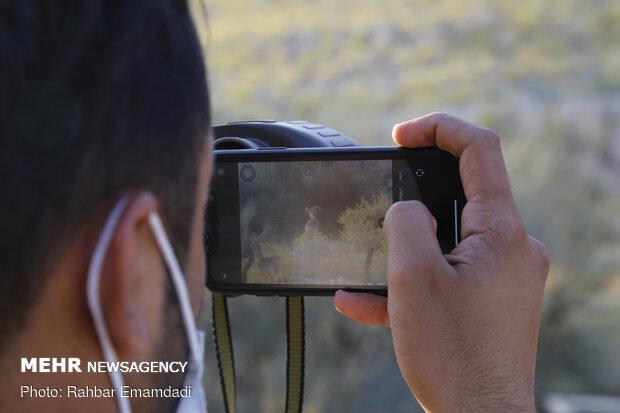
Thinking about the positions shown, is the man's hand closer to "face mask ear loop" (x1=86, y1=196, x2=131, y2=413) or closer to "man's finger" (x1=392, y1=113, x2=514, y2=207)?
"man's finger" (x1=392, y1=113, x2=514, y2=207)

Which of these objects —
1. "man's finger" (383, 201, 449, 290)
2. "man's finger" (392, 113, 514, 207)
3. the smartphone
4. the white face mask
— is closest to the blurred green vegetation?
the smartphone

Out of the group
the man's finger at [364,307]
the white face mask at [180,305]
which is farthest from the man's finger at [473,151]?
the white face mask at [180,305]

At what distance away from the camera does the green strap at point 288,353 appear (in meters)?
1.45

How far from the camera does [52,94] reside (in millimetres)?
785

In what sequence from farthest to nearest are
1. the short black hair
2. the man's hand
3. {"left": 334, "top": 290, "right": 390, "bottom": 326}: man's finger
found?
{"left": 334, "top": 290, "right": 390, "bottom": 326}: man's finger → the man's hand → the short black hair

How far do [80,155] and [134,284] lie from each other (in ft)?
0.38

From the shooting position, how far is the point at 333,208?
1.42m

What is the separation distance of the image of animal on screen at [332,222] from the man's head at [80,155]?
59 cm

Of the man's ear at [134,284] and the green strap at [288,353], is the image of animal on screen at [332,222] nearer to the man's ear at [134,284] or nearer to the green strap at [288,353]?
the green strap at [288,353]

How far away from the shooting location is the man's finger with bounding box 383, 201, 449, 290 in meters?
1.19

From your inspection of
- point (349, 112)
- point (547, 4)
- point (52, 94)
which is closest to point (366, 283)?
point (52, 94)

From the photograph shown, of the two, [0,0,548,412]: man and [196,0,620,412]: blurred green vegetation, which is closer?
[0,0,548,412]: man

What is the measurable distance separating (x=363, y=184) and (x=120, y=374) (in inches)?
26.0

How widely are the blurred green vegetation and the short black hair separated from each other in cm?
Result: 173
